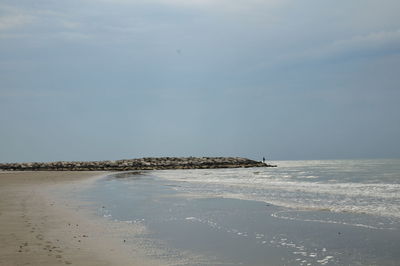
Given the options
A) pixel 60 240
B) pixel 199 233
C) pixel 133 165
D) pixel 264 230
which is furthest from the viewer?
pixel 133 165

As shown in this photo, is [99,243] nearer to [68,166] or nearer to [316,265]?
[316,265]

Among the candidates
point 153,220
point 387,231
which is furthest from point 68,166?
point 387,231

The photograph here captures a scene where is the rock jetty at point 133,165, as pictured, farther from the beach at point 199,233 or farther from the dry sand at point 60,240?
the dry sand at point 60,240

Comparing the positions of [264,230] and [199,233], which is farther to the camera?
[264,230]

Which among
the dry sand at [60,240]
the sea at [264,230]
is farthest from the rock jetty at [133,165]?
the dry sand at [60,240]

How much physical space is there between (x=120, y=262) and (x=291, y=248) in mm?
3981

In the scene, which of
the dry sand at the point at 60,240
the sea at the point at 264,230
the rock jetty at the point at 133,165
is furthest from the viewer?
the rock jetty at the point at 133,165

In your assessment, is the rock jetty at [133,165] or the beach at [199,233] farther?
the rock jetty at [133,165]

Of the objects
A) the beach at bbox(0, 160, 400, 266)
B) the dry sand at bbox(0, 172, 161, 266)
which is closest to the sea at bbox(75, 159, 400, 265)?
the beach at bbox(0, 160, 400, 266)

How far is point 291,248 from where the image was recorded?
9.70 m

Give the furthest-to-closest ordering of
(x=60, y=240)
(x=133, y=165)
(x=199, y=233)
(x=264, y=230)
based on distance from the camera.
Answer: (x=133, y=165)
(x=264, y=230)
(x=199, y=233)
(x=60, y=240)

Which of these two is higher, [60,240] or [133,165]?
[133,165]

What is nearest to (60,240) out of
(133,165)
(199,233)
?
(199,233)

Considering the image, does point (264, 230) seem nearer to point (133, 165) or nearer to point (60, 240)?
point (60, 240)
